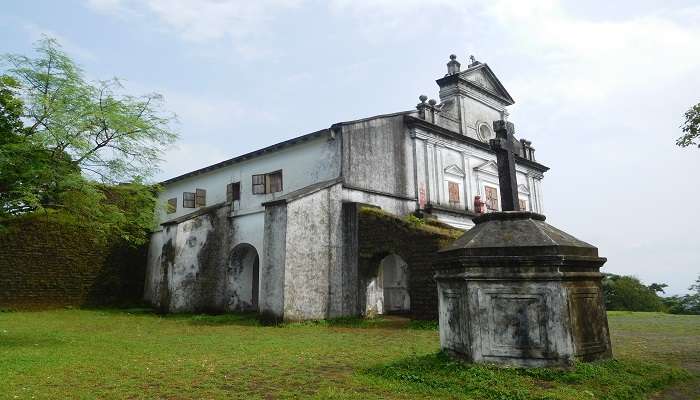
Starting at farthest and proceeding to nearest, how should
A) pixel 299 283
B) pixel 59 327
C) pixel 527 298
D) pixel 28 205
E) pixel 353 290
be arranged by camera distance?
pixel 353 290
pixel 299 283
pixel 59 327
pixel 28 205
pixel 527 298

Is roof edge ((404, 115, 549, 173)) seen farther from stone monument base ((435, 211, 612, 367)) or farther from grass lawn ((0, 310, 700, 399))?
stone monument base ((435, 211, 612, 367))

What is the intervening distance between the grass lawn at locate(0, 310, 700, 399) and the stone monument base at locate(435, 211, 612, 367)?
0.74ft

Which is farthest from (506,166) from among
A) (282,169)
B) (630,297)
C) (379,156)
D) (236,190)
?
(630,297)

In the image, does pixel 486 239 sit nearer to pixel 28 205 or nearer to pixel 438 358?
pixel 438 358

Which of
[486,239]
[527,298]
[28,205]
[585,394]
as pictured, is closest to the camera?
[585,394]

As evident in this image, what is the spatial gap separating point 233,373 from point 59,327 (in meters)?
8.27

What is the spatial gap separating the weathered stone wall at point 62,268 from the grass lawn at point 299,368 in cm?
619

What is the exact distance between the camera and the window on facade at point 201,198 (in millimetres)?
19078

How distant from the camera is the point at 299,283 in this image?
41.3 feet

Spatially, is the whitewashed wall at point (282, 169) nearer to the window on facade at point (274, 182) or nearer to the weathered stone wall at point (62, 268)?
the window on facade at point (274, 182)

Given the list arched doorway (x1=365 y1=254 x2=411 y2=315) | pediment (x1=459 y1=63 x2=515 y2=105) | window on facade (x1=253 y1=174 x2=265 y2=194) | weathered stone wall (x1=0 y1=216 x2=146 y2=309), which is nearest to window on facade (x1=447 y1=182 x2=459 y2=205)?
arched doorway (x1=365 y1=254 x2=411 y2=315)

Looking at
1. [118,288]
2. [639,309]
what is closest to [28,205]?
[118,288]

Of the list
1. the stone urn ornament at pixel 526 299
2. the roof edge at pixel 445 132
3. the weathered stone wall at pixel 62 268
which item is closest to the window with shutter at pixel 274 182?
the roof edge at pixel 445 132

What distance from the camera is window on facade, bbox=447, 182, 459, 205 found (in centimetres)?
1786
